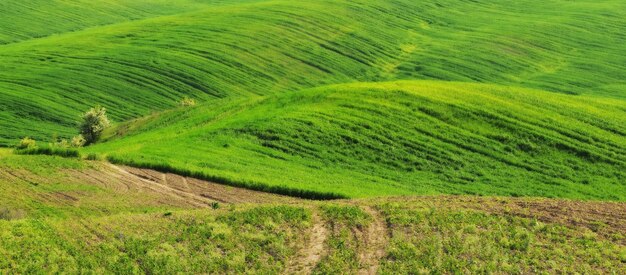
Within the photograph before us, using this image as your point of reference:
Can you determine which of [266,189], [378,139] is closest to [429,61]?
[378,139]

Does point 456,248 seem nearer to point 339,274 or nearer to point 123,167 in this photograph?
point 339,274

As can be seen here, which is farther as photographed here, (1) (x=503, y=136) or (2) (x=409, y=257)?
(1) (x=503, y=136)

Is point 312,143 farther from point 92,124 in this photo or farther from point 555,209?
point 92,124

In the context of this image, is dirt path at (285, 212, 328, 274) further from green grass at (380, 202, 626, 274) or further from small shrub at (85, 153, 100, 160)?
small shrub at (85, 153, 100, 160)

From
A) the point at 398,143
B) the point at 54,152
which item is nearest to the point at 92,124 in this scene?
the point at 54,152

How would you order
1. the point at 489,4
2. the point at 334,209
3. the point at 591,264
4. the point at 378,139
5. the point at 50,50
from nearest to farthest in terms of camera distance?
the point at 591,264 → the point at 334,209 → the point at 378,139 → the point at 50,50 → the point at 489,4

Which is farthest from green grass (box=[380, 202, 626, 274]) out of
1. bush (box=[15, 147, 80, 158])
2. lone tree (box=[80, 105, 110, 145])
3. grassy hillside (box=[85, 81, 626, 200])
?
lone tree (box=[80, 105, 110, 145])
